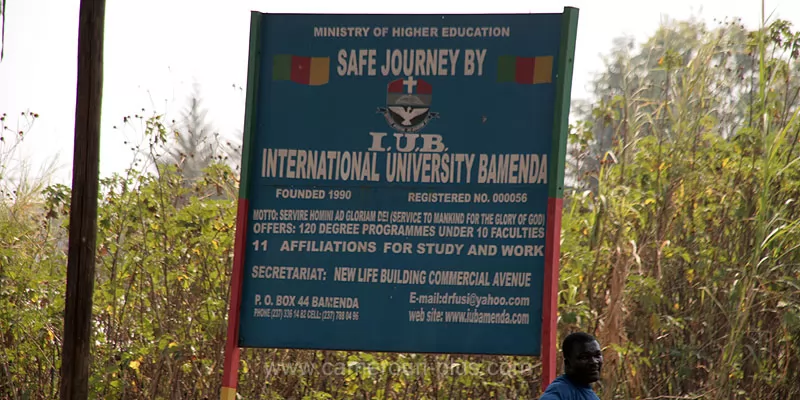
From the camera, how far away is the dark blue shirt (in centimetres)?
432

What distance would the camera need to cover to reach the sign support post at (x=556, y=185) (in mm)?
5023

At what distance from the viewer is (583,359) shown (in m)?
4.47

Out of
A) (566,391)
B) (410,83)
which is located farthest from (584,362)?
(410,83)

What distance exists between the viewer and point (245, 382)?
7.05 meters

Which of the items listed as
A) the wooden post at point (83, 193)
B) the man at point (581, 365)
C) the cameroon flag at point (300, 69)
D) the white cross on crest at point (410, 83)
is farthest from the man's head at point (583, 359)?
the wooden post at point (83, 193)

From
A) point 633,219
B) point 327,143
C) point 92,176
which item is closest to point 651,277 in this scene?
point 633,219

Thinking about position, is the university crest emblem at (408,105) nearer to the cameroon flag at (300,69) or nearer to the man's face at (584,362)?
the cameroon flag at (300,69)

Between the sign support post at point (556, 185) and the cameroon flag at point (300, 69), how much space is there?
122 centimetres

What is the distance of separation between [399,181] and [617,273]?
2093mm

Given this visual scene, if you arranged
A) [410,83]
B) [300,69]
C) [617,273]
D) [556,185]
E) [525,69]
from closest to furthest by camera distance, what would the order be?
[556,185] → [525,69] → [410,83] → [300,69] → [617,273]

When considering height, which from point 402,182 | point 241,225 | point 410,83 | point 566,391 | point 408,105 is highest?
point 410,83

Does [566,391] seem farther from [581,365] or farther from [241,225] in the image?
[241,225]

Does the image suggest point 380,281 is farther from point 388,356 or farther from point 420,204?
point 388,356

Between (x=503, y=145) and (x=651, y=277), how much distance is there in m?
2.19
